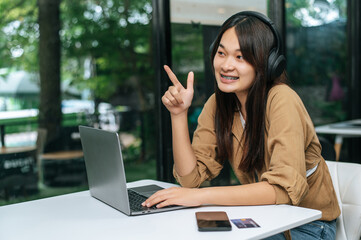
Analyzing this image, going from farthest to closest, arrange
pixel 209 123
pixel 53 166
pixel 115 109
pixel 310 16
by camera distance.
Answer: pixel 310 16
pixel 115 109
pixel 53 166
pixel 209 123

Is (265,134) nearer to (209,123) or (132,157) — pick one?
(209,123)

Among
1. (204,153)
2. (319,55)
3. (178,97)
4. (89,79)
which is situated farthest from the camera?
(319,55)

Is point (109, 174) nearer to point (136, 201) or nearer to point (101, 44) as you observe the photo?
point (136, 201)

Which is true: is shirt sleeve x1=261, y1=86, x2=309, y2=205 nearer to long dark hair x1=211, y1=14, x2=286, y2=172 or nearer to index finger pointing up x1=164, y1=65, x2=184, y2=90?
long dark hair x1=211, y1=14, x2=286, y2=172

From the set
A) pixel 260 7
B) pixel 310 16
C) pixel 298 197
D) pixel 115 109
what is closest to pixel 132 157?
pixel 115 109

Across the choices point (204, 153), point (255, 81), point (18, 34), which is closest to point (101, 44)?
point (18, 34)

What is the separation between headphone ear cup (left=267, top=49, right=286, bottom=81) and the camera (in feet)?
4.90

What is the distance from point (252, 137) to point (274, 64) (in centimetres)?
27

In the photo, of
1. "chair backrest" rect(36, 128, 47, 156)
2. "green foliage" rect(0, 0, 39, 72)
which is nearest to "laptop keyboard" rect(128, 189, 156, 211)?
"chair backrest" rect(36, 128, 47, 156)

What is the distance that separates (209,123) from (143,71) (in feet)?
5.14

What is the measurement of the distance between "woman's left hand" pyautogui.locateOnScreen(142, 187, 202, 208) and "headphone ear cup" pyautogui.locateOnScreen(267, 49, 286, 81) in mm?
511

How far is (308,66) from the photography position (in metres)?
4.25

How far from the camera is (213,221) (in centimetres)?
114

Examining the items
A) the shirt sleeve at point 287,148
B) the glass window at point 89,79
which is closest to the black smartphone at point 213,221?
the shirt sleeve at point 287,148
